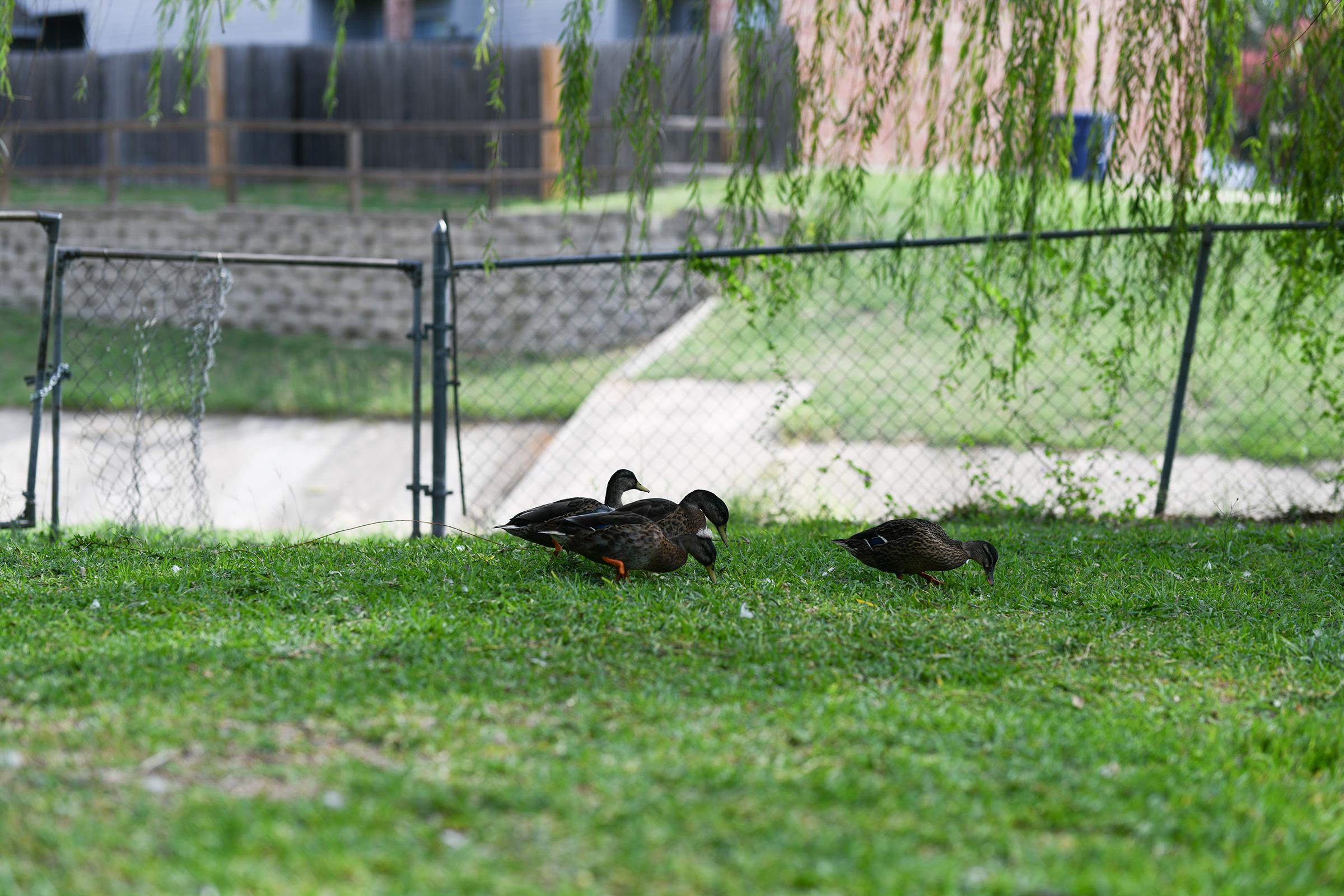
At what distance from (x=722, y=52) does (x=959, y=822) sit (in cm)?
1522

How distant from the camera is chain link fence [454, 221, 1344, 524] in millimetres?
6941

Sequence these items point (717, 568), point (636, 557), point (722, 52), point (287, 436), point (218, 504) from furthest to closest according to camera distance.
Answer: point (722, 52)
point (287, 436)
point (218, 504)
point (717, 568)
point (636, 557)

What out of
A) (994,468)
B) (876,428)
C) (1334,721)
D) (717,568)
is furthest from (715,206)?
(1334,721)

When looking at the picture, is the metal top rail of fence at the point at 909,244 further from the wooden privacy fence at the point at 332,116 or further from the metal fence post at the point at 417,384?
the wooden privacy fence at the point at 332,116

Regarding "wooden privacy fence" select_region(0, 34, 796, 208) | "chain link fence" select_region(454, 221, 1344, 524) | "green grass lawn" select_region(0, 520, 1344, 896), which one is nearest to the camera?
"green grass lawn" select_region(0, 520, 1344, 896)

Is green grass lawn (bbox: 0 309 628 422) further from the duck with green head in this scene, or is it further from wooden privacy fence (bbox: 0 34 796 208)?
the duck with green head

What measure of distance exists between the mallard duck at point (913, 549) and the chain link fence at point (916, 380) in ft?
5.50

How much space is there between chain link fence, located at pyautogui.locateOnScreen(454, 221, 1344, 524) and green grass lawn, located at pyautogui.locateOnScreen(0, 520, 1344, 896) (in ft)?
6.82

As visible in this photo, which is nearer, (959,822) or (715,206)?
(959,822)

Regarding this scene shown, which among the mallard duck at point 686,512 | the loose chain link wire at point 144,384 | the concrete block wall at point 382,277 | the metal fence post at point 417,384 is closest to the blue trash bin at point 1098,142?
the mallard duck at point 686,512

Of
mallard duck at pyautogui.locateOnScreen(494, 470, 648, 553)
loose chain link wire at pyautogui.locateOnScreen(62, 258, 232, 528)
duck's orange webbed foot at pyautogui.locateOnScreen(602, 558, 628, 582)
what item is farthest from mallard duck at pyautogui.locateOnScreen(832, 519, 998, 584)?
loose chain link wire at pyautogui.locateOnScreen(62, 258, 232, 528)

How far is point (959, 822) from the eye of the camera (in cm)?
278

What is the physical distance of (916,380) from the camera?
11141mm

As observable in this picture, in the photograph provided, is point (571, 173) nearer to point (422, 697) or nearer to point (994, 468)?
point (422, 697)
